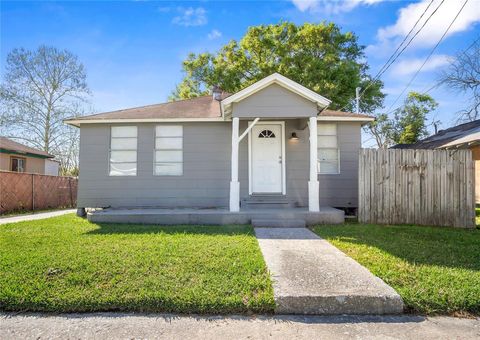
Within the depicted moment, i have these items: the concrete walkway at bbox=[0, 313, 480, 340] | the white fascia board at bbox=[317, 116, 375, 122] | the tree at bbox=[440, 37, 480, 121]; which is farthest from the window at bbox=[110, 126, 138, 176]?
the tree at bbox=[440, 37, 480, 121]

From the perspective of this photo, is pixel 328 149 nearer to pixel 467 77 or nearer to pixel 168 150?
pixel 168 150

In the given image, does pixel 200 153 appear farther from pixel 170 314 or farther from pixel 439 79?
pixel 439 79

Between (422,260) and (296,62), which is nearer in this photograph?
(422,260)

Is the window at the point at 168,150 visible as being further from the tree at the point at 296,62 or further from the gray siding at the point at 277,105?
the tree at the point at 296,62

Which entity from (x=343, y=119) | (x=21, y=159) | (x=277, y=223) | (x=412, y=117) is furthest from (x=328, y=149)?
(x=412, y=117)

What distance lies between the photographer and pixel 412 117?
2562 centimetres

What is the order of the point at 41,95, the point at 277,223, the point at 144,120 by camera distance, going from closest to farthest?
1. the point at 277,223
2. the point at 144,120
3. the point at 41,95

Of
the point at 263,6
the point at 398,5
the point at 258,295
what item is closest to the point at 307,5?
the point at 263,6

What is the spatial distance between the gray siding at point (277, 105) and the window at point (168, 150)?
238 centimetres

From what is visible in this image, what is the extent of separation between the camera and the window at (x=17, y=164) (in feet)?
50.2

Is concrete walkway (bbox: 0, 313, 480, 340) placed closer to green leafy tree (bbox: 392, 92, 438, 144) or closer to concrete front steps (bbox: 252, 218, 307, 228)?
concrete front steps (bbox: 252, 218, 307, 228)

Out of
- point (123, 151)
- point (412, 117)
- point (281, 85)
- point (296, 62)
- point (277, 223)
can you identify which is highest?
point (296, 62)

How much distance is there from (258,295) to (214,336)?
2.17ft

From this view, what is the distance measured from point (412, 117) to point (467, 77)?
10.6 m
